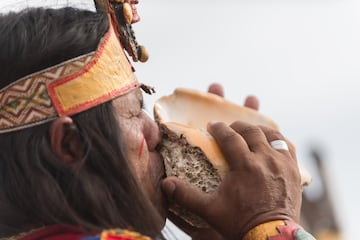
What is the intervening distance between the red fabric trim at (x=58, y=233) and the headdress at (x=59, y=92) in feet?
0.94

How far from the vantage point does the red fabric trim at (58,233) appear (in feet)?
7.77

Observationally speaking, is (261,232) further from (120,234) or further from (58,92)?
(58,92)

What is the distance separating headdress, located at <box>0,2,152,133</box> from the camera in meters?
2.52

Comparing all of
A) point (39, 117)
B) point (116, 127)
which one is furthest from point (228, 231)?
point (39, 117)

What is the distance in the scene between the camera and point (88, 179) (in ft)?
8.09

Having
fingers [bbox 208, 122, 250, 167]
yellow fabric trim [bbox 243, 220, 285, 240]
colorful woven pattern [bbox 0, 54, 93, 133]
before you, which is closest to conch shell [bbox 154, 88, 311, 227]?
fingers [bbox 208, 122, 250, 167]

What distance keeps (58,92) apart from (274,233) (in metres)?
0.69

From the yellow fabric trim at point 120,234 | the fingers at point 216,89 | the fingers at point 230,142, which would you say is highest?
the fingers at point 230,142

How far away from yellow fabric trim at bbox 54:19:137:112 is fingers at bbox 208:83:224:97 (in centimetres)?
58

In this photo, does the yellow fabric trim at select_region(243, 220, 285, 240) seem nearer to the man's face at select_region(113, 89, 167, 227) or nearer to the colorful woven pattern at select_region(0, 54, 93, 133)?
the man's face at select_region(113, 89, 167, 227)

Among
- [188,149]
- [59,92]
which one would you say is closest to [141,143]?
[188,149]

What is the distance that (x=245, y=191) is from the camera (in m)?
2.65

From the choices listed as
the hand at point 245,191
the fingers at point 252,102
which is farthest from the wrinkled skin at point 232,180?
the fingers at point 252,102

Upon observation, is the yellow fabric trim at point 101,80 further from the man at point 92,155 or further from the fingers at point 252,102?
the fingers at point 252,102
